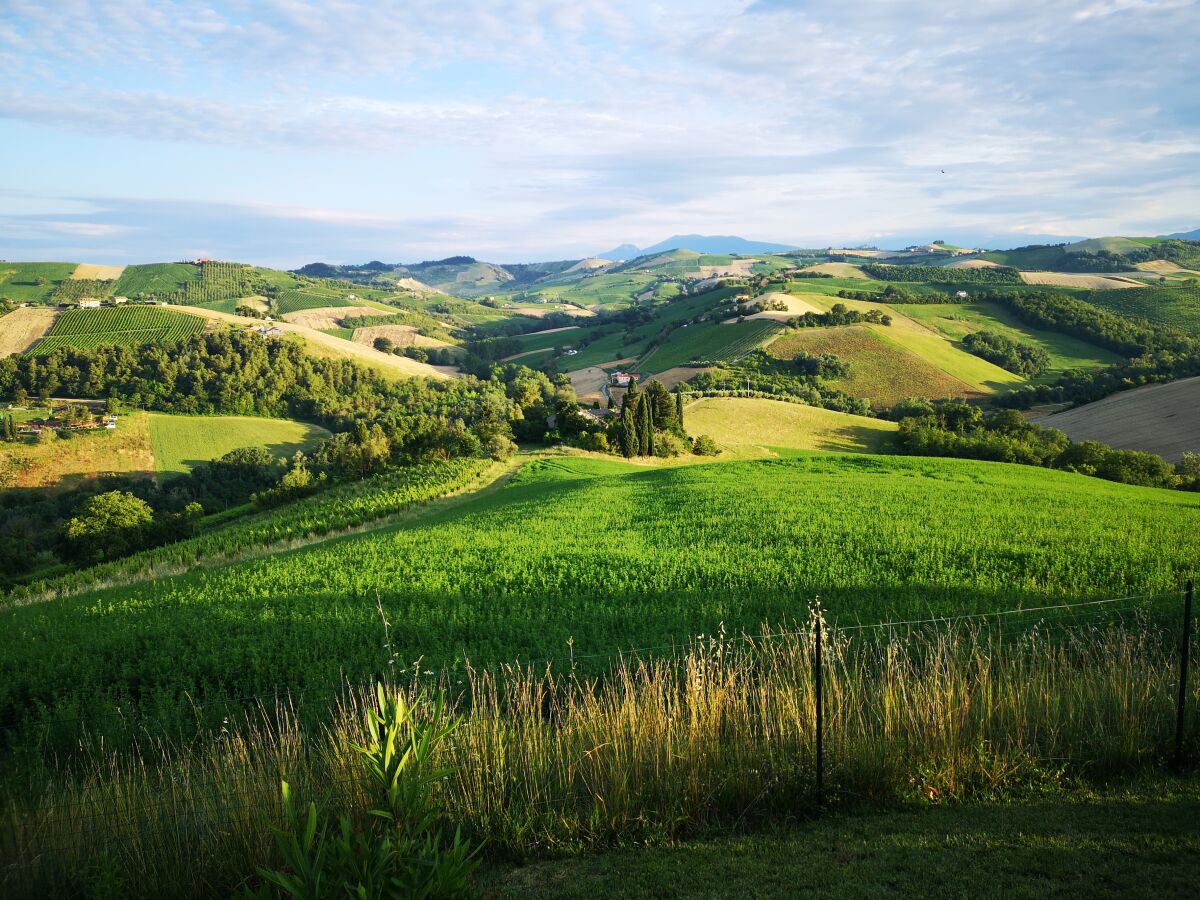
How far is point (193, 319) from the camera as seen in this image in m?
138

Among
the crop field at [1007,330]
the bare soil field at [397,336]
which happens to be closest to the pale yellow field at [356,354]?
the bare soil field at [397,336]

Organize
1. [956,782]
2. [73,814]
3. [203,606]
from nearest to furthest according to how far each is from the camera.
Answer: [73,814] → [956,782] → [203,606]

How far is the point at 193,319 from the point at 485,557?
5721 inches

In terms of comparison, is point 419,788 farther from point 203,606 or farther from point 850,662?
point 203,606

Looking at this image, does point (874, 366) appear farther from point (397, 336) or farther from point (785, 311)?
point (397, 336)

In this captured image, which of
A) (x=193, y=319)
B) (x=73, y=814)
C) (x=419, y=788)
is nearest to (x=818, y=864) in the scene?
(x=419, y=788)

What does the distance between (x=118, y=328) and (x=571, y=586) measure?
147033 mm

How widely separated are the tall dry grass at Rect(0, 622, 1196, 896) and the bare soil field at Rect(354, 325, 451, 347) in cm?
16328

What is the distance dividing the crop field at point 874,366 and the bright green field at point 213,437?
74947 millimetres

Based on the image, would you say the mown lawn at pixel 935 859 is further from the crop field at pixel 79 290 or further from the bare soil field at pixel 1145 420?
the crop field at pixel 79 290

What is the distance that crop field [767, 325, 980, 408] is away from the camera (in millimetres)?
93062

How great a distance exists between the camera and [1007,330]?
12056cm

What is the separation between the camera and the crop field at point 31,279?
163 meters

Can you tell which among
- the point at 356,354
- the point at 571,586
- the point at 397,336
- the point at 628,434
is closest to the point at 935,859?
the point at 571,586
